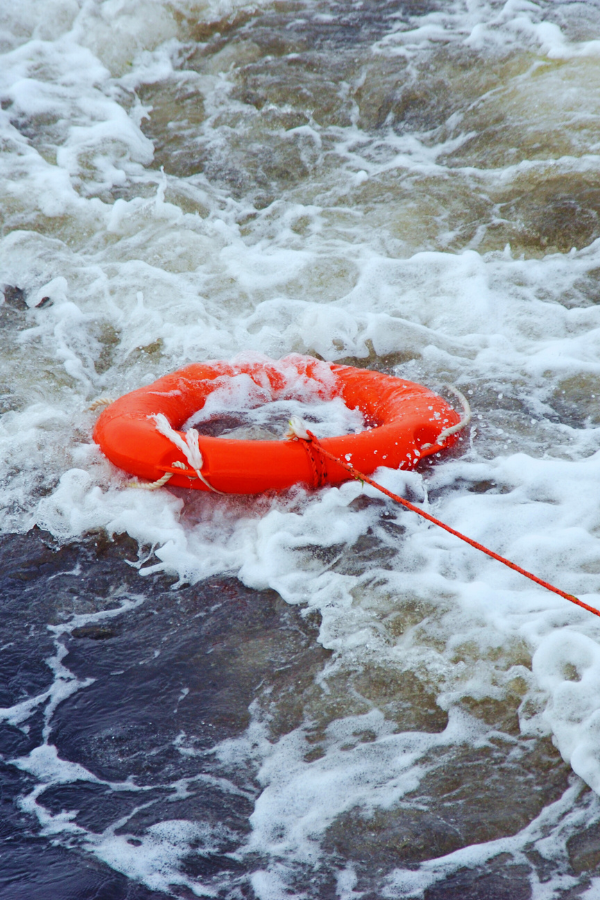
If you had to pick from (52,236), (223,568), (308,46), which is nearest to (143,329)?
(52,236)

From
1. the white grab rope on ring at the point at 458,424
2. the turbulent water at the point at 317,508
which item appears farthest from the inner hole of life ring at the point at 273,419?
the white grab rope on ring at the point at 458,424

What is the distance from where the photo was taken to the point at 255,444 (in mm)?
3568

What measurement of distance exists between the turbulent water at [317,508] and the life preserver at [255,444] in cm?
16

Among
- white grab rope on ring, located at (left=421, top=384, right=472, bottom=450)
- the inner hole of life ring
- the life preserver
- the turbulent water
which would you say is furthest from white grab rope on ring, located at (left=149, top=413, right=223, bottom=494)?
white grab rope on ring, located at (left=421, top=384, right=472, bottom=450)

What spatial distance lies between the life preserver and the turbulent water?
0.16m

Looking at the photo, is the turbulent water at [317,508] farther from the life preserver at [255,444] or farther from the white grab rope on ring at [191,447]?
the white grab rope on ring at [191,447]

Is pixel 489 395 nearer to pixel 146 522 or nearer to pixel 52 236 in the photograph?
pixel 146 522

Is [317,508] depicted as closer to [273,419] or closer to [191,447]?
[191,447]

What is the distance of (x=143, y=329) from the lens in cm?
537

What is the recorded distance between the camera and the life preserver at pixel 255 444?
351cm

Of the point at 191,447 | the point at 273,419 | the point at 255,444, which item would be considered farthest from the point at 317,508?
the point at 273,419

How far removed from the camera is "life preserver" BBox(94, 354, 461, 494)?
3512 mm

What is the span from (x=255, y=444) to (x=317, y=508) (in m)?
0.46

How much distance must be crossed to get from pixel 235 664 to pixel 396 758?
77 cm
